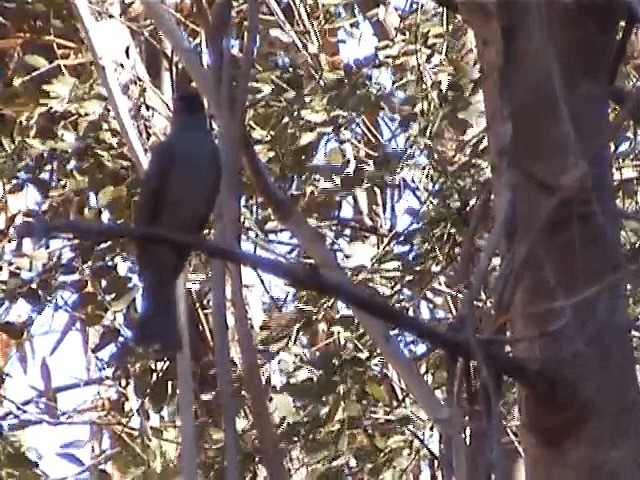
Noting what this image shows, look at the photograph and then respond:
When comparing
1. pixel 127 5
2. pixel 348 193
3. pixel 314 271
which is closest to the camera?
pixel 314 271

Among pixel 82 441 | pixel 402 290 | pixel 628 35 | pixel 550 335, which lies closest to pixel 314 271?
pixel 550 335

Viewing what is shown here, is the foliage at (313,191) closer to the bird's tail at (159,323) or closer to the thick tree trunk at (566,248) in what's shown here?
the bird's tail at (159,323)

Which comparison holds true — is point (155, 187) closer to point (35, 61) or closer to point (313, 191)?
point (313, 191)

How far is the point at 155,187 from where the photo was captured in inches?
117

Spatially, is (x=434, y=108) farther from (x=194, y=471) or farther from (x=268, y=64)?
(x=194, y=471)

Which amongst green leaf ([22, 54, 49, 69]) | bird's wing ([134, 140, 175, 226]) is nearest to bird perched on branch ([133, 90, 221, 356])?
bird's wing ([134, 140, 175, 226])

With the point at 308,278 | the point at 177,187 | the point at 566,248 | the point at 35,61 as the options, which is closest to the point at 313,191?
the point at 177,187

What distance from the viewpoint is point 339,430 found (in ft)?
11.2

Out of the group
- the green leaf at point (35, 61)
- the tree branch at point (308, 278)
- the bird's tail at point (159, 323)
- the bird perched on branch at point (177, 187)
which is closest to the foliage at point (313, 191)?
the green leaf at point (35, 61)

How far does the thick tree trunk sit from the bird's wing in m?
1.15

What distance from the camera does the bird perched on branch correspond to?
280 centimetres

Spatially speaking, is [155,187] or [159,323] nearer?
[159,323]

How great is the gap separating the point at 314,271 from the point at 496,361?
315 millimetres

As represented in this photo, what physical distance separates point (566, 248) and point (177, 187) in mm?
1290
